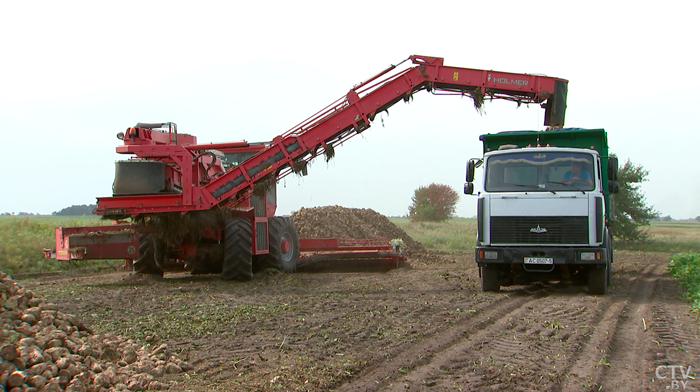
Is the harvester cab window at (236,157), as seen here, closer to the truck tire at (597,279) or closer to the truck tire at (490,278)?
the truck tire at (490,278)

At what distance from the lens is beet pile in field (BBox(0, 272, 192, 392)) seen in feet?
14.4

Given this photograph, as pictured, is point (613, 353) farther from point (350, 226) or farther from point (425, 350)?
point (350, 226)

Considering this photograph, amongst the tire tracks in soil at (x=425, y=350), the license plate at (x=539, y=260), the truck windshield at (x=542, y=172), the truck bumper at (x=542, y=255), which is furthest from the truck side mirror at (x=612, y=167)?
the tire tracks in soil at (x=425, y=350)

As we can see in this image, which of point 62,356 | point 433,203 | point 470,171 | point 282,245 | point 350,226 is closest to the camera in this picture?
point 62,356

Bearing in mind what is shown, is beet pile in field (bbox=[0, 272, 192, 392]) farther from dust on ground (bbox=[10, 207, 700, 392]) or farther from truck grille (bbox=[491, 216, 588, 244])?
truck grille (bbox=[491, 216, 588, 244])

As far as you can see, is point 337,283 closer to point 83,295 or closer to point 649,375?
point 83,295

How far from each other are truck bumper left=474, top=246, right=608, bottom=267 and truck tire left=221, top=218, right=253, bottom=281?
4.42m

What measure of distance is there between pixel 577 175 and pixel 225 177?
6.44 meters

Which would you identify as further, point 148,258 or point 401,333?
point 148,258

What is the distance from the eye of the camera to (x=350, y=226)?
23.3 meters

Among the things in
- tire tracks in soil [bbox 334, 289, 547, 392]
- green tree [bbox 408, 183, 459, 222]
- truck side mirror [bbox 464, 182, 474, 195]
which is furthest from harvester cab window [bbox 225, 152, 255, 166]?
green tree [bbox 408, 183, 459, 222]

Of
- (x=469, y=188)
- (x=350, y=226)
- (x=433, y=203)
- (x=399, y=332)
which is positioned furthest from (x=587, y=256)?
(x=433, y=203)

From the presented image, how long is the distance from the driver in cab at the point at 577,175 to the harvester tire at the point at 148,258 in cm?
786

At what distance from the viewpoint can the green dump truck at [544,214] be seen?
385 inches
